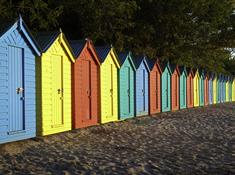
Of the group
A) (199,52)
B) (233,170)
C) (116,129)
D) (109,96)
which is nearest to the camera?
(233,170)

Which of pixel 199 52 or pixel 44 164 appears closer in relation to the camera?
pixel 44 164

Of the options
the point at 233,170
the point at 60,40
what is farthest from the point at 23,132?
the point at 233,170

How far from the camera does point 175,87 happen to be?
94.4ft

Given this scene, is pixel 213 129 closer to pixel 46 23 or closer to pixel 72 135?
pixel 72 135

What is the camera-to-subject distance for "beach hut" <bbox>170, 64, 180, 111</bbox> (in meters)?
28.2

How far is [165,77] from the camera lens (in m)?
27.0

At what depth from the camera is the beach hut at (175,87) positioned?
92.4 feet

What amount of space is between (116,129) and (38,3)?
1078 centimetres

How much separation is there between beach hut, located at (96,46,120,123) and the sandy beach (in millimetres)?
1129

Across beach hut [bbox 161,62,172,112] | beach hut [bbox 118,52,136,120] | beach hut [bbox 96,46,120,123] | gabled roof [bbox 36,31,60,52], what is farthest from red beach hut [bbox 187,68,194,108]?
gabled roof [bbox 36,31,60,52]

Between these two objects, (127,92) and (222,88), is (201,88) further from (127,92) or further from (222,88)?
(127,92)

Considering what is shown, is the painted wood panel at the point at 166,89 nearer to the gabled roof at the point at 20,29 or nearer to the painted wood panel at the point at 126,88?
the painted wood panel at the point at 126,88

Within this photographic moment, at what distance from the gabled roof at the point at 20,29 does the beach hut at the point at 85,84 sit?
8.47 ft

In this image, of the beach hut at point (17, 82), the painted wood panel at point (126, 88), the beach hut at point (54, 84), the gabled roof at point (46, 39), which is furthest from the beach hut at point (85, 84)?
the beach hut at point (17, 82)
